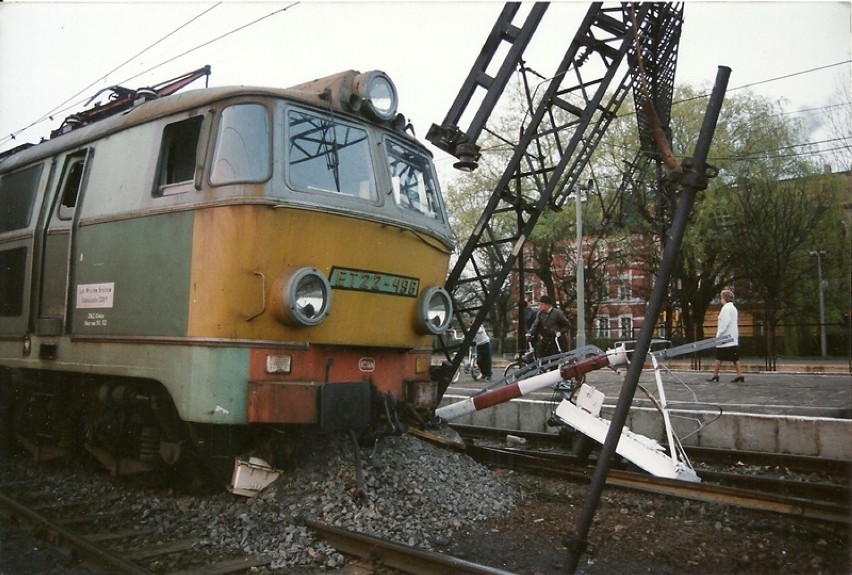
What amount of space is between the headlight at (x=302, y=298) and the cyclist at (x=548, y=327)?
5561 millimetres

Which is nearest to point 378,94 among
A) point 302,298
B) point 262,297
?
point 302,298

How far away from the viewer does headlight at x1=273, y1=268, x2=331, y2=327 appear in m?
5.05

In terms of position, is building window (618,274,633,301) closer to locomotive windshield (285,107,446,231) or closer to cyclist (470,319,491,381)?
cyclist (470,319,491,381)

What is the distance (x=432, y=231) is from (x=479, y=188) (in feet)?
92.6

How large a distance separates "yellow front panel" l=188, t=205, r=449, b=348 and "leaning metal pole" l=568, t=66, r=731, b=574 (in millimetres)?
2614

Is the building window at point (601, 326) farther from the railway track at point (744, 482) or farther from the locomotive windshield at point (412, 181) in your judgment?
the locomotive windshield at point (412, 181)

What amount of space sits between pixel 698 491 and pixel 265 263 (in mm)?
3968

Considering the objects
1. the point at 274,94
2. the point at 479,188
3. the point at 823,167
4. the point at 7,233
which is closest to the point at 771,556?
the point at 274,94

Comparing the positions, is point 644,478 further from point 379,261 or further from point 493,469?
point 379,261

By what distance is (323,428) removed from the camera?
5.09 m

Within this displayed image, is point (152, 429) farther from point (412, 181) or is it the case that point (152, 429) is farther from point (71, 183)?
point (412, 181)

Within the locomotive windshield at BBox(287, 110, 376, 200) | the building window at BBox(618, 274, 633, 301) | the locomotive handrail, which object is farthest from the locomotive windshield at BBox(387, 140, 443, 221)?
the building window at BBox(618, 274, 633, 301)

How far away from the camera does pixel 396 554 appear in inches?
172

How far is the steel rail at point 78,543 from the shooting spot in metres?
4.19
